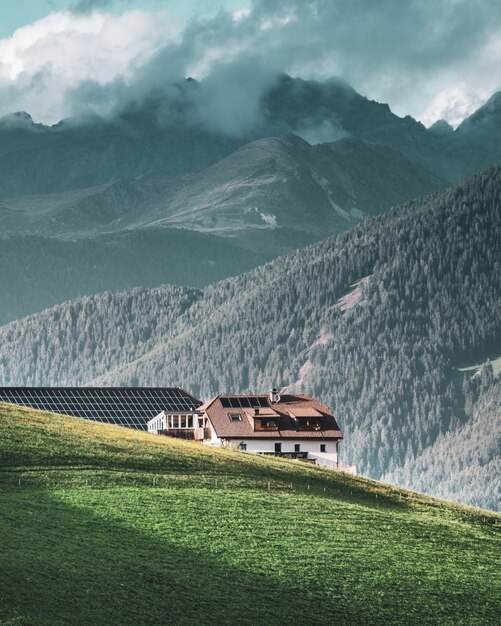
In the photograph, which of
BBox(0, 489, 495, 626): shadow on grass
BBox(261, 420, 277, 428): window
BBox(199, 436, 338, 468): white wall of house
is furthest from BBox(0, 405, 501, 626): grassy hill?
BBox(261, 420, 277, 428): window

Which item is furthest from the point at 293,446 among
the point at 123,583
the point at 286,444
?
the point at 123,583

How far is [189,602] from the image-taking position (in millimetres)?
82750

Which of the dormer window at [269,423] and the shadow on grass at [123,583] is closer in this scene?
the shadow on grass at [123,583]

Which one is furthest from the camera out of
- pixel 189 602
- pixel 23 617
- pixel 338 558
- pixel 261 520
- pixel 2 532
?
pixel 261 520

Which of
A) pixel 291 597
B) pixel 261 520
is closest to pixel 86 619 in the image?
pixel 291 597

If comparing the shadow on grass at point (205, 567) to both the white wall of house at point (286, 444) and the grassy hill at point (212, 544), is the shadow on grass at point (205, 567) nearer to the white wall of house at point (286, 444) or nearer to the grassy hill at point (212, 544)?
the grassy hill at point (212, 544)

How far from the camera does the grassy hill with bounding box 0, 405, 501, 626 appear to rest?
82188 millimetres

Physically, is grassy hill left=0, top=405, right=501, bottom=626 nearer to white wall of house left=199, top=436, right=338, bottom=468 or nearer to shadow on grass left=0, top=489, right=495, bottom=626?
shadow on grass left=0, top=489, right=495, bottom=626

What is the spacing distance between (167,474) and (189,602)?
41.6 meters

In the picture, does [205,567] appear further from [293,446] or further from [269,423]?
[269,423]

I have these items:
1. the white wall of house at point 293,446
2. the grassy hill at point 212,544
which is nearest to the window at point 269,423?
the white wall of house at point 293,446

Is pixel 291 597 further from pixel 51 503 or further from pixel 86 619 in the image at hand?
pixel 51 503

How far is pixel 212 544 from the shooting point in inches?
3831

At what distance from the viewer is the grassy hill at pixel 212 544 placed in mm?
82188
